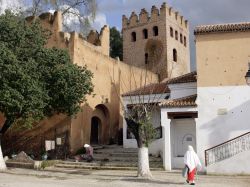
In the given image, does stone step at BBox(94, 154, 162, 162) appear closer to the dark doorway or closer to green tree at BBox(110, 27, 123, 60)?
the dark doorway

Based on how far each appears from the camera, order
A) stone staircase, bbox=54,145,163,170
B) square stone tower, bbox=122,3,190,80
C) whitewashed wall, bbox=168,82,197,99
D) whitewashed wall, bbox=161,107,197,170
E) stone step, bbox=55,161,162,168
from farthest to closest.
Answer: square stone tower, bbox=122,3,190,80, whitewashed wall, bbox=168,82,197,99, stone step, bbox=55,161,162,168, stone staircase, bbox=54,145,163,170, whitewashed wall, bbox=161,107,197,170

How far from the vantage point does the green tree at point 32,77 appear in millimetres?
18391

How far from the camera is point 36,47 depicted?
67.6 feet

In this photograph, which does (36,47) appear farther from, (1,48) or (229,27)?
(229,27)

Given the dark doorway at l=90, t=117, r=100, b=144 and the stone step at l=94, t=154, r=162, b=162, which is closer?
the stone step at l=94, t=154, r=162, b=162

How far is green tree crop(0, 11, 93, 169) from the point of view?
60.3 feet

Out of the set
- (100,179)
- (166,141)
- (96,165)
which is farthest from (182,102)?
(100,179)

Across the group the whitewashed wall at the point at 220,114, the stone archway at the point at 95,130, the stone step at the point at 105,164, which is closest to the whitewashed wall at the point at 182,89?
the whitewashed wall at the point at 220,114

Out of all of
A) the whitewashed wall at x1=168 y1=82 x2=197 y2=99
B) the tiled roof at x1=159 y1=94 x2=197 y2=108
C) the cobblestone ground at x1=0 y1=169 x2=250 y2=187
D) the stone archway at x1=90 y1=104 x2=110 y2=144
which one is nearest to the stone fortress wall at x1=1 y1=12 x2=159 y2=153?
the stone archway at x1=90 y1=104 x2=110 y2=144

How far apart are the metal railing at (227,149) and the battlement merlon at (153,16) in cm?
2347

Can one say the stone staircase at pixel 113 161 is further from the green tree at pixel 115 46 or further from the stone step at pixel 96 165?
the green tree at pixel 115 46

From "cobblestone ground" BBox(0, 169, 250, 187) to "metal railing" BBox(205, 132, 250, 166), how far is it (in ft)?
4.03

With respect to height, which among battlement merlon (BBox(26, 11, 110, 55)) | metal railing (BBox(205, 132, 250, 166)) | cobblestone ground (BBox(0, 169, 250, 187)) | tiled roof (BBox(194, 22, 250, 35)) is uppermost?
battlement merlon (BBox(26, 11, 110, 55))

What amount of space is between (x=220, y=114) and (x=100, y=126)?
11179 mm
